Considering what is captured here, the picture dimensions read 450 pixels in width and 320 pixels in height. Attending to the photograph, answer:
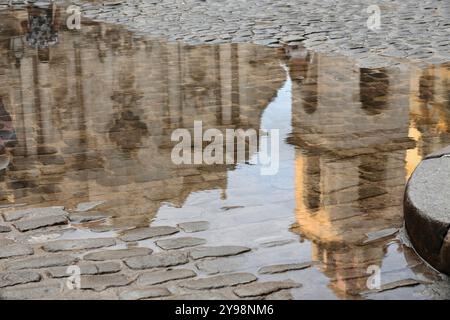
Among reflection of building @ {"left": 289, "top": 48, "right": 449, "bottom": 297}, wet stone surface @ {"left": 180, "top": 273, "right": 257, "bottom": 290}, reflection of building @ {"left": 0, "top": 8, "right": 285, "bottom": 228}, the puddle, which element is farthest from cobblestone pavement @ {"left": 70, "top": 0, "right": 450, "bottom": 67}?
wet stone surface @ {"left": 180, "top": 273, "right": 257, "bottom": 290}

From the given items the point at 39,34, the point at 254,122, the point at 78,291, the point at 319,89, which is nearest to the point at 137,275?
the point at 78,291

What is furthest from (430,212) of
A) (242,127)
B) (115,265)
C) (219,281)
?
(242,127)

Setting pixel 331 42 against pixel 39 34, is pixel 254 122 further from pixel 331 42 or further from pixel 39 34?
pixel 39 34

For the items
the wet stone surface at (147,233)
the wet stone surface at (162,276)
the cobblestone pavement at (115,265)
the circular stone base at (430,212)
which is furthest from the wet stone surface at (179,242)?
the circular stone base at (430,212)

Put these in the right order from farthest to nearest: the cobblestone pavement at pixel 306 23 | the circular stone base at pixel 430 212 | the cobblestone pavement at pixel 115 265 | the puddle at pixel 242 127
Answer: the cobblestone pavement at pixel 306 23
the puddle at pixel 242 127
the circular stone base at pixel 430 212
the cobblestone pavement at pixel 115 265

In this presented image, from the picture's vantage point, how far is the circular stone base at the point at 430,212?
575cm

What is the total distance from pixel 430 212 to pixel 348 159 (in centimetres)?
263

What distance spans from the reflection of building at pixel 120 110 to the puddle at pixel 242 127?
Result: 0.02 meters

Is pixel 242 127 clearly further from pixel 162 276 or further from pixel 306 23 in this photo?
pixel 306 23

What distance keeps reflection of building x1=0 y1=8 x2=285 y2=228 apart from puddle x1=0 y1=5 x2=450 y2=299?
24 millimetres

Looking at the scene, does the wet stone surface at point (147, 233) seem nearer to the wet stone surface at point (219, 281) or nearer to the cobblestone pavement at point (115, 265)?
the cobblestone pavement at point (115, 265)
